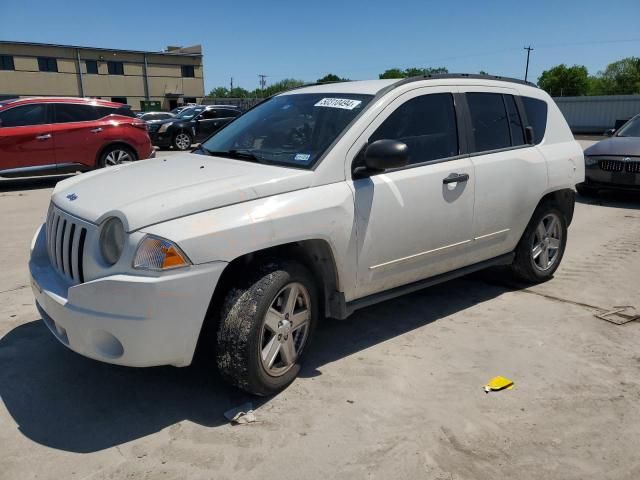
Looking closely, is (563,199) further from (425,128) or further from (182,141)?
(182,141)

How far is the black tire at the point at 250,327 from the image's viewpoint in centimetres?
292

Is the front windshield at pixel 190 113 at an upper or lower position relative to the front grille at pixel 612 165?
upper

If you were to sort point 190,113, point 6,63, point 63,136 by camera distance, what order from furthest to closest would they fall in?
point 6,63, point 190,113, point 63,136

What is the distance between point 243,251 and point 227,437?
975 mm

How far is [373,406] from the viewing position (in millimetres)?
3115

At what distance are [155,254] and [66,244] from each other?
719 mm

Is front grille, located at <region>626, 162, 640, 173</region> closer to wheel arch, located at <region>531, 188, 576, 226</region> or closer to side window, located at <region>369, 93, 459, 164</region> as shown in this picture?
wheel arch, located at <region>531, 188, 576, 226</region>

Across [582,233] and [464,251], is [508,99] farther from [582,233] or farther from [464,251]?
[582,233]

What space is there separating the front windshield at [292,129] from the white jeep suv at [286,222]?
2 cm

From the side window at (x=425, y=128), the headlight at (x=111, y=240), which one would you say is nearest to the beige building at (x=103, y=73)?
the side window at (x=425, y=128)

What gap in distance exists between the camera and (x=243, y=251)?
2863 mm

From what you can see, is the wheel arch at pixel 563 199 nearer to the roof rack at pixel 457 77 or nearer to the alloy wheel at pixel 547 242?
the alloy wheel at pixel 547 242

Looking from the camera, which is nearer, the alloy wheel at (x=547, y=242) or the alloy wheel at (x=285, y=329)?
the alloy wheel at (x=285, y=329)

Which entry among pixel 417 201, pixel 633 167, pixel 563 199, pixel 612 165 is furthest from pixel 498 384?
pixel 612 165
